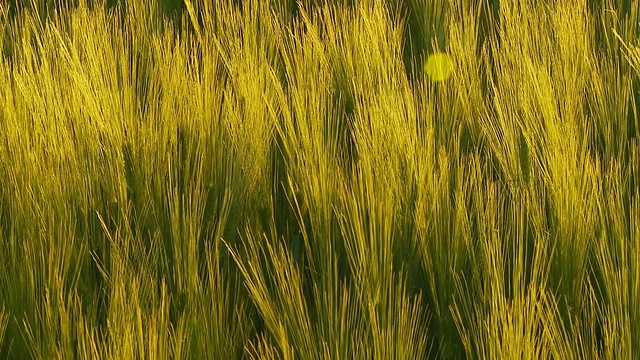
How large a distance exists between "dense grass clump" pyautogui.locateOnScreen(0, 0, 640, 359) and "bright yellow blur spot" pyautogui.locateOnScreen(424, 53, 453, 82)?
Result: 14 mm

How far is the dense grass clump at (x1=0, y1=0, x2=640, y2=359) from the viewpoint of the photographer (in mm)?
1227

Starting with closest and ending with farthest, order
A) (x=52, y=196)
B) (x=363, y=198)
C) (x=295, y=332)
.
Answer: (x=295, y=332), (x=363, y=198), (x=52, y=196)

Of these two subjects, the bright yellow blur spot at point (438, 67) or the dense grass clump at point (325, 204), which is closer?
the dense grass clump at point (325, 204)

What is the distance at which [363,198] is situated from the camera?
136cm

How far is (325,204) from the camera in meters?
1.44

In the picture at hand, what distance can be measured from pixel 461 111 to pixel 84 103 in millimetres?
688

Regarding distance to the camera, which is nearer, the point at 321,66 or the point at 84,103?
the point at 84,103

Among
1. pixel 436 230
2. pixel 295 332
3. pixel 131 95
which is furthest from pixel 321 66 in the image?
pixel 295 332

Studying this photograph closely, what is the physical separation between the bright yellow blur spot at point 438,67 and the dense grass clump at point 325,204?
0.05 ft

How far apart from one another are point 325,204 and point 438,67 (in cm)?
68

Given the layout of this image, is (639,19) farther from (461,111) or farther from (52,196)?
(52,196)

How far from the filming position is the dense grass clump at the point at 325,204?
4.02ft

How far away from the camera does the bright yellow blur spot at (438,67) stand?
193 centimetres

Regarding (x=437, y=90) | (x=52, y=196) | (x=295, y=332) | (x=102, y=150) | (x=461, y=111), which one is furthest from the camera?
(x=437, y=90)
